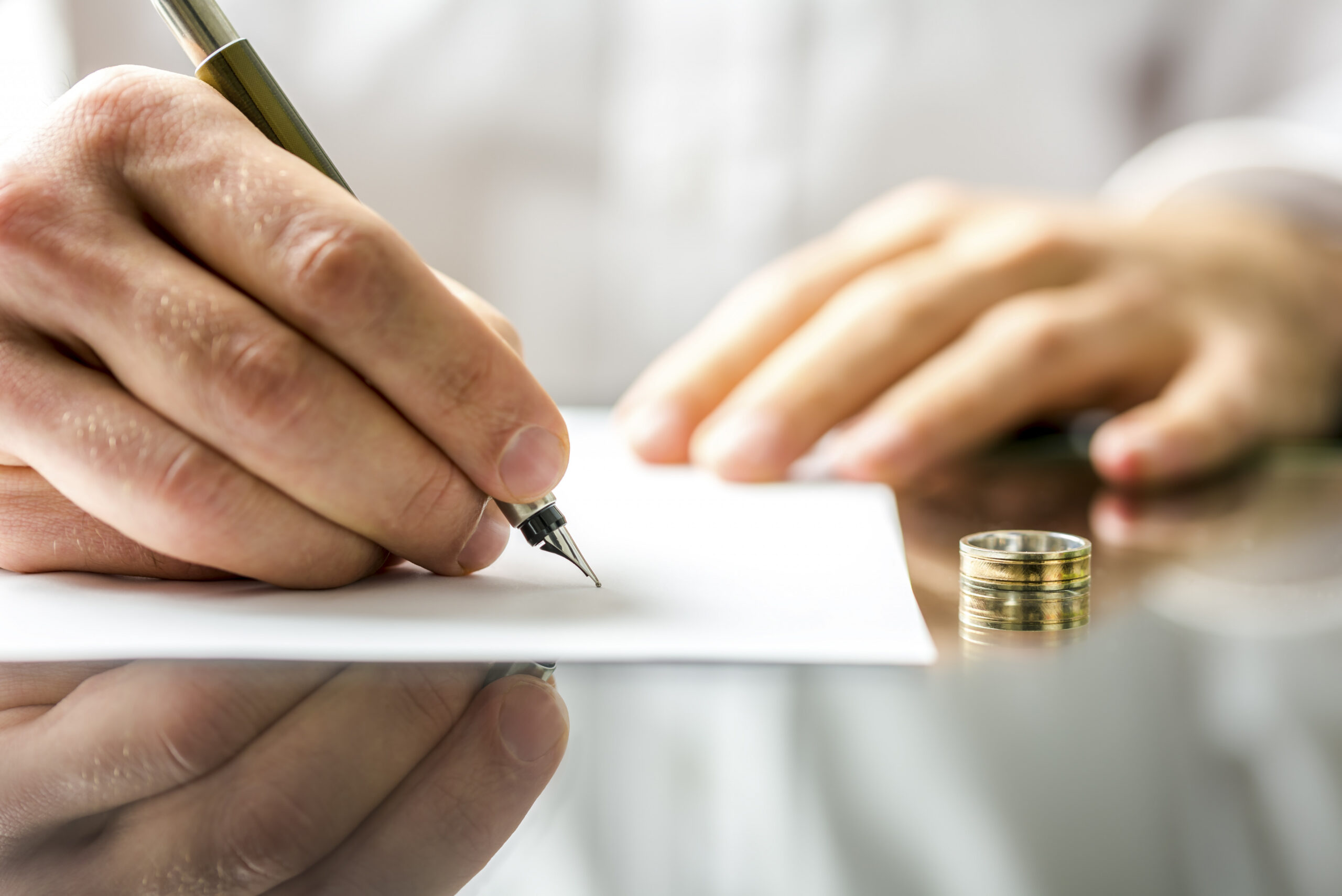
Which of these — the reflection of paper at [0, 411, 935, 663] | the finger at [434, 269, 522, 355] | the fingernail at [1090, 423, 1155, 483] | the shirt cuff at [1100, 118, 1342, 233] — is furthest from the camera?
the shirt cuff at [1100, 118, 1342, 233]

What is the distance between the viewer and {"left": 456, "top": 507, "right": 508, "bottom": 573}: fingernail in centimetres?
34

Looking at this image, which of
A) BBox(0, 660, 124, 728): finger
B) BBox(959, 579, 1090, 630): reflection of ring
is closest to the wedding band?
BBox(959, 579, 1090, 630): reflection of ring

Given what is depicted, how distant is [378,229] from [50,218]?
10cm

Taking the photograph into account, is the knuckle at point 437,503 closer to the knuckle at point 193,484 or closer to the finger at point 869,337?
the knuckle at point 193,484

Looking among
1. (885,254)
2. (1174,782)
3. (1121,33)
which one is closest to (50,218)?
(1174,782)

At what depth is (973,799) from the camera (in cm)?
18

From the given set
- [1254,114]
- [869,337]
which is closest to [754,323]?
[869,337]

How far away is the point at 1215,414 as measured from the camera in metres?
0.61

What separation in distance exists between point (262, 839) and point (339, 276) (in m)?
0.17

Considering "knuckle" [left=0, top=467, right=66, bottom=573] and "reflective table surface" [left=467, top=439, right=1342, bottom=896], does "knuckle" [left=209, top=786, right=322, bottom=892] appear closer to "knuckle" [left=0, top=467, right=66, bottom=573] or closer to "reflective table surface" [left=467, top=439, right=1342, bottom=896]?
"reflective table surface" [left=467, top=439, right=1342, bottom=896]

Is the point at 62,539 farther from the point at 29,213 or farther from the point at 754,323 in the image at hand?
the point at 754,323

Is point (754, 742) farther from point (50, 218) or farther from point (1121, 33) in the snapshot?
point (1121, 33)

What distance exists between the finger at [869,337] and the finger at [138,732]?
351 millimetres

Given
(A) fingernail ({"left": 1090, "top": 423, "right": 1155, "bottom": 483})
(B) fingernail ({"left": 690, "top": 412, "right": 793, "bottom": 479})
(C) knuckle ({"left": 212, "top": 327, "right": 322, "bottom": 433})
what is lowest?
(A) fingernail ({"left": 1090, "top": 423, "right": 1155, "bottom": 483})
